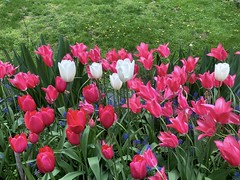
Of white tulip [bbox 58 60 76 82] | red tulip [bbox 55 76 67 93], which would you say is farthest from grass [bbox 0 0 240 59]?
white tulip [bbox 58 60 76 82]

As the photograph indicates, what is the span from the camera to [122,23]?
20.7 feet

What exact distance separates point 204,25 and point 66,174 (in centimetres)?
444

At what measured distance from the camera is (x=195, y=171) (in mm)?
2258

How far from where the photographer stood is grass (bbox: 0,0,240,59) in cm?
579

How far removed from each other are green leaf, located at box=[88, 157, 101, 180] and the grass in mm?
3363

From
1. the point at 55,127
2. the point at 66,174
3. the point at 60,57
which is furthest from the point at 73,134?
the point at 60,57

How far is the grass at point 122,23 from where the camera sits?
5789 millimetres

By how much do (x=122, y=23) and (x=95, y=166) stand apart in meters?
4.33

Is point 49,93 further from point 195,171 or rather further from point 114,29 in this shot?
point 114,29

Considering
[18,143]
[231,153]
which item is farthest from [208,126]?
[18,143]

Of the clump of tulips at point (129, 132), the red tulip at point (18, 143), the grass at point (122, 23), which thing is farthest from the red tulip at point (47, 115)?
the grass at point (122, 23)

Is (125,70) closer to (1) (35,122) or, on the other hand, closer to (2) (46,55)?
(1) (35,122)

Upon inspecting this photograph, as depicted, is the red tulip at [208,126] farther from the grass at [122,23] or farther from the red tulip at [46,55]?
the grass at [122,23]

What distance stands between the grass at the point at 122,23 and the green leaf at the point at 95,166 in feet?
11.0
